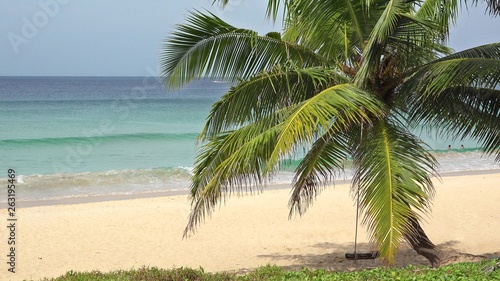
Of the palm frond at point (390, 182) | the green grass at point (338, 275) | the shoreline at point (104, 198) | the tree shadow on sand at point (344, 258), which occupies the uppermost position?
the palm frond at point (390, 182)

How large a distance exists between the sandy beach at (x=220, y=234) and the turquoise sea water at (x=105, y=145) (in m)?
2.01

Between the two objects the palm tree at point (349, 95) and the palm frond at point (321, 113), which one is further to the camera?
the palm tree at point (349, 95)

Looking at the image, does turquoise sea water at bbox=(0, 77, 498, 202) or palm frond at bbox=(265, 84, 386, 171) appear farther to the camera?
turquoise sea water at bbox=(0, 77, 498, 202)

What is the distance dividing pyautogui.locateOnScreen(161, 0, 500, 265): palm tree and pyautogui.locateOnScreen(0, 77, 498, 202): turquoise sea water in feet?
1.90

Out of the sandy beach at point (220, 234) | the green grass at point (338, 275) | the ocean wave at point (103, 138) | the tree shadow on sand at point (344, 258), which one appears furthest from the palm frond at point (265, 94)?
the ocean wave at point (103, 138)

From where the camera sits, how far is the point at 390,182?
5.97 m

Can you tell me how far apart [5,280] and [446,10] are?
650 centimetres

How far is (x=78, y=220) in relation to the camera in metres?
12.2

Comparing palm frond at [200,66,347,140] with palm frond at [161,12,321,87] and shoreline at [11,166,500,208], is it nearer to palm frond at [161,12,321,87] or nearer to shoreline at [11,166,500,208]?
palm frond at [161,12,321,87]

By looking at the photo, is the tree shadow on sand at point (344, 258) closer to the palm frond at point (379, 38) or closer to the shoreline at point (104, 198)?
the palm frond at point (379, 38)

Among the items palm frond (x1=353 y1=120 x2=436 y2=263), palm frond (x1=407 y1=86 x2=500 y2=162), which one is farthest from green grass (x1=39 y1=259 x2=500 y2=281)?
palm frond (x1=407 y1=86 x2=500 y2=162)

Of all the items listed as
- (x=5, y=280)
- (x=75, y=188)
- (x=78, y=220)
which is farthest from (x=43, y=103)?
(x=5, y=280)

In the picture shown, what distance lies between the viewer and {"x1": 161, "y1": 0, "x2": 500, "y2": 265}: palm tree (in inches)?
240

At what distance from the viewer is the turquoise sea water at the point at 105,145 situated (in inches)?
699
